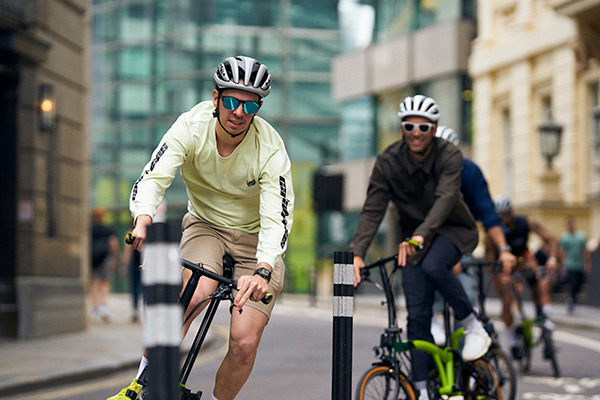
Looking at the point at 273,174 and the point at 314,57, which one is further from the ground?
the point at 314,57

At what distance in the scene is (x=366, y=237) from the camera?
254 inches

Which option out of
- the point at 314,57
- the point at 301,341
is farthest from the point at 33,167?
the point at 314,57

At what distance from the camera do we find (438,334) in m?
6.86

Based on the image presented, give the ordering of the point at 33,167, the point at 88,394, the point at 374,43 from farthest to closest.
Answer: the point at 374,43, the point at 33,167, the point at 88,394

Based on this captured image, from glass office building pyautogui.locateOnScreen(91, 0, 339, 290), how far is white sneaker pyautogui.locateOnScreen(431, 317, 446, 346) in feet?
102

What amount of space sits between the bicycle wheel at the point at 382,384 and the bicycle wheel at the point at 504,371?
142cm

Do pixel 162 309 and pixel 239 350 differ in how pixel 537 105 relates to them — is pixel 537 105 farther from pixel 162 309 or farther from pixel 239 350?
pixel 162 309

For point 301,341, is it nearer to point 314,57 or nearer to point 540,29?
point 540,29

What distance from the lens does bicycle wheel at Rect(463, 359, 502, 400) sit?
269 inches

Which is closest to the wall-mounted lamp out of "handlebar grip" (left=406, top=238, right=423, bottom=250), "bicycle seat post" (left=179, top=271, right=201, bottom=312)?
"handlebar grip" (left=406, top=238, right=423, bottom=250)

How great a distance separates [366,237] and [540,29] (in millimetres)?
21072

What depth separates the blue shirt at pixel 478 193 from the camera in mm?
7168

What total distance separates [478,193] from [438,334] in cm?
100

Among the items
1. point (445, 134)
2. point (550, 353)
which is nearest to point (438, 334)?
point (445, 134)
